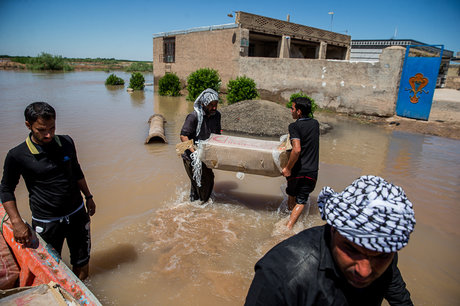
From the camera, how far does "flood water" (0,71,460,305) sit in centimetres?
298

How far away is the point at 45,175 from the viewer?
2.26 meters

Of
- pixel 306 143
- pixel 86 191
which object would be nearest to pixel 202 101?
pixel 306 143

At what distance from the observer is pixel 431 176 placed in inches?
233

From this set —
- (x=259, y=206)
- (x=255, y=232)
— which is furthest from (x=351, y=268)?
(x=259, y=206)

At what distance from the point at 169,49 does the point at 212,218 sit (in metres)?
19.7

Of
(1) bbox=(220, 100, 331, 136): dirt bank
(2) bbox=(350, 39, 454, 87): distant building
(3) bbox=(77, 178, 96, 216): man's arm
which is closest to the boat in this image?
(3) bbox=(77, 178, 96, 216): man's arm

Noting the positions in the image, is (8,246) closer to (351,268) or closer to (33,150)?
(33,150)

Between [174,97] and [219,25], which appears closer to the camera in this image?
[219,25]

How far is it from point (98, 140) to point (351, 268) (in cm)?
799

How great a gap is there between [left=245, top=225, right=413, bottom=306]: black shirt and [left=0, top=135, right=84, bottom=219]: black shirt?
1904 mm

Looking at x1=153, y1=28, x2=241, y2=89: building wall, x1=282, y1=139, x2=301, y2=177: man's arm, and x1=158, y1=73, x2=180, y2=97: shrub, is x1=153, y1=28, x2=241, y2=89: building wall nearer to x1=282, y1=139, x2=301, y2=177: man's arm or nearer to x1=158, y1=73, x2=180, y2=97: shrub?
x1=158, y1=73, x2=180, y2=97: shrub

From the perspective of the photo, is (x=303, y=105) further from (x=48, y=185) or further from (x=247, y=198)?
(x=48, y=185)

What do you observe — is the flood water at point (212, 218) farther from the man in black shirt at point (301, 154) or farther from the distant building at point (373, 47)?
the distant building at point (373, 47)

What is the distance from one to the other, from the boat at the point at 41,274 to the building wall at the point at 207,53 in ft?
47.8
